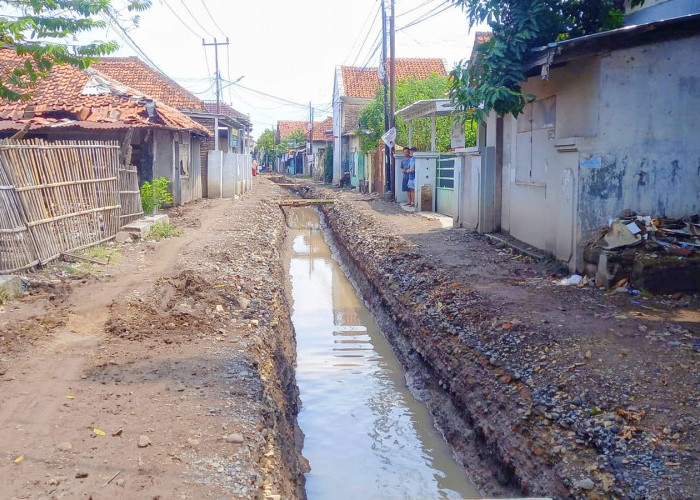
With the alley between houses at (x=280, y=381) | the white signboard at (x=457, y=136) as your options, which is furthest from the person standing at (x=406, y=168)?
the alley between houses at (x=280, y=381)

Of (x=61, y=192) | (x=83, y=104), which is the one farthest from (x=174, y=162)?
(x=61, y=192)

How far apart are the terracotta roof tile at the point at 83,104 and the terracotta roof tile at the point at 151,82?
970cm

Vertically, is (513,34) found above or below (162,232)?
above

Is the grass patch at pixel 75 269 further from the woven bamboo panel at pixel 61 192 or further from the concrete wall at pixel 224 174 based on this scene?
the concrete wall at pixel 224 174

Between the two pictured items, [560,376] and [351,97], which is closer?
[560,376]

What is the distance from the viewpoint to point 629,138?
9273 mm

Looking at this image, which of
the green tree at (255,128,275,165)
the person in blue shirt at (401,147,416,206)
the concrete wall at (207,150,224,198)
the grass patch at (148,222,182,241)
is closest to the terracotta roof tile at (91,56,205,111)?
the concrete wall at (207,150,224,198)

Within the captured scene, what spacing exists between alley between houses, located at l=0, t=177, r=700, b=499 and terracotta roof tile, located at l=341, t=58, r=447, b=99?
101ft

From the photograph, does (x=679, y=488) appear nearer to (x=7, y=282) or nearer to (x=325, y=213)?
(x=7, y=282)

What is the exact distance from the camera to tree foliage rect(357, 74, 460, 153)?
26.4m

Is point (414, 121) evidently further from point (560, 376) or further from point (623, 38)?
point (560, 376)

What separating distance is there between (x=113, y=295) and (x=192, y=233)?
22.3ft

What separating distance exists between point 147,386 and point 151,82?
86.6 ft

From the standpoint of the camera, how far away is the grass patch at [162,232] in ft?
48.4
